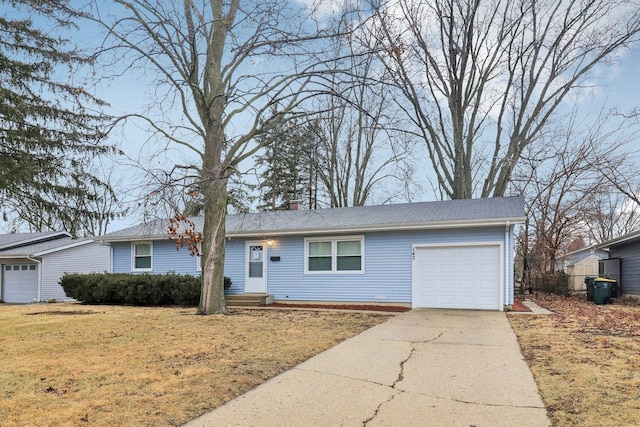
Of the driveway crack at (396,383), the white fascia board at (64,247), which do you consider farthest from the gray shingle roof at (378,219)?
the driveway crack at (396,383)

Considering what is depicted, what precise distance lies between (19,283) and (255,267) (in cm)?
1354

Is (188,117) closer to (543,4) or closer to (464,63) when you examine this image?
(464,63)

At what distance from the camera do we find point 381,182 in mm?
27641

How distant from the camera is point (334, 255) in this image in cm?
1377

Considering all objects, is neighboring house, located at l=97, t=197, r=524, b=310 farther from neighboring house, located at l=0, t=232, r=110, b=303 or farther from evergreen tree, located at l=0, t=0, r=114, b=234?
neighboring house, located at l=0, t=232, r=110, b=303

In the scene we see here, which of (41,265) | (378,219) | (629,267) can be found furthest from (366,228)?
(41,265)

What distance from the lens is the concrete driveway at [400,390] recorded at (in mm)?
3678

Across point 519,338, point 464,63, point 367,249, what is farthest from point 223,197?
point 464,63

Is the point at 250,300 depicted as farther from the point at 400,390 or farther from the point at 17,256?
the point at 17,256

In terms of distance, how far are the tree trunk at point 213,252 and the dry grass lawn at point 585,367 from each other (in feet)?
22.9

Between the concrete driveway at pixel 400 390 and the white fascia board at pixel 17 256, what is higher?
the white fascia board at pixel 17 256

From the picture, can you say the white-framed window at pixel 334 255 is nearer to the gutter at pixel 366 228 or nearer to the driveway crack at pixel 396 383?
the gutter at pixel 366 228

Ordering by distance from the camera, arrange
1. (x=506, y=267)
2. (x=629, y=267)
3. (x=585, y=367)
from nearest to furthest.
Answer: (x=585, y=367)
(x=506, y=267)
(x=629, y=267)

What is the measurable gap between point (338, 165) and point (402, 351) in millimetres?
21458
